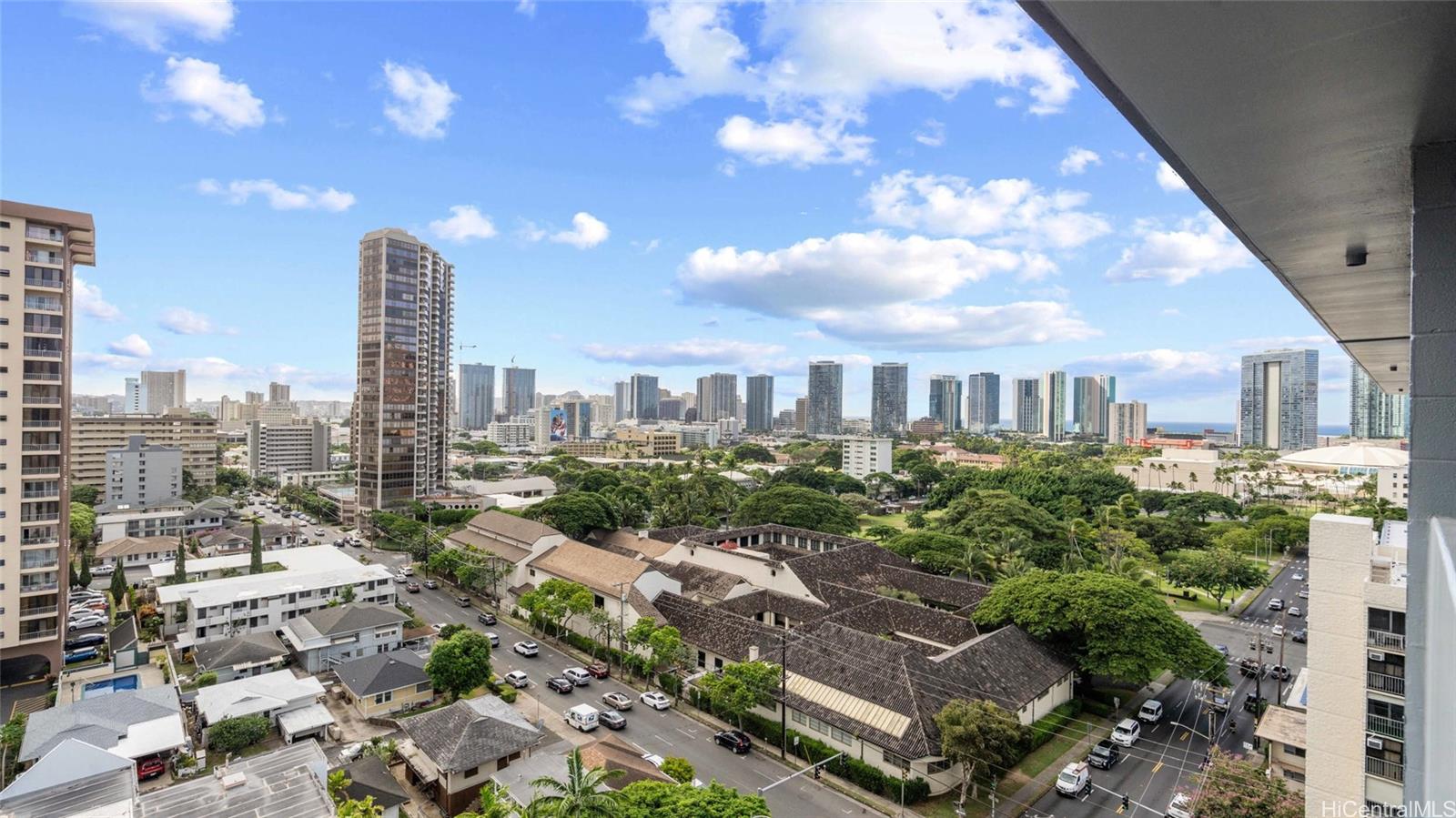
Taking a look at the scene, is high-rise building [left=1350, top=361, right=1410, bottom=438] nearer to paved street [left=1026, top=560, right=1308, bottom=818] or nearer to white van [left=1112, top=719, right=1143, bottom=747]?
paved street [left=1026, top=560, right=1308, bottom=818]

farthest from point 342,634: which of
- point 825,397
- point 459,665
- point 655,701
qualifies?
point 825,397

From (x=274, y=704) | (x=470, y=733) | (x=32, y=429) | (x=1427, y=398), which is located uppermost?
(x=1427, y=398)

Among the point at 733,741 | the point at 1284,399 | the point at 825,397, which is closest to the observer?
the point at 733,741

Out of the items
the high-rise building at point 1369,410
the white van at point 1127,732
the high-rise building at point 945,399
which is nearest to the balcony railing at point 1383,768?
the white van at point 1127,732

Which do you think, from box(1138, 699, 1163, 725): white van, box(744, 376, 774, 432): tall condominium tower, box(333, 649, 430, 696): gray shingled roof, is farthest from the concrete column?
box(744, 376, 774, 432): tall condominium tower

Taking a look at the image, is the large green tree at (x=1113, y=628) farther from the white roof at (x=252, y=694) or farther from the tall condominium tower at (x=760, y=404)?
the tall condominium tower at (x=760, y=404)

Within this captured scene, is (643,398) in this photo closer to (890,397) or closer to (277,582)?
(890,397)

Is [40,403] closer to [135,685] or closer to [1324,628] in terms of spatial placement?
[135,685]
